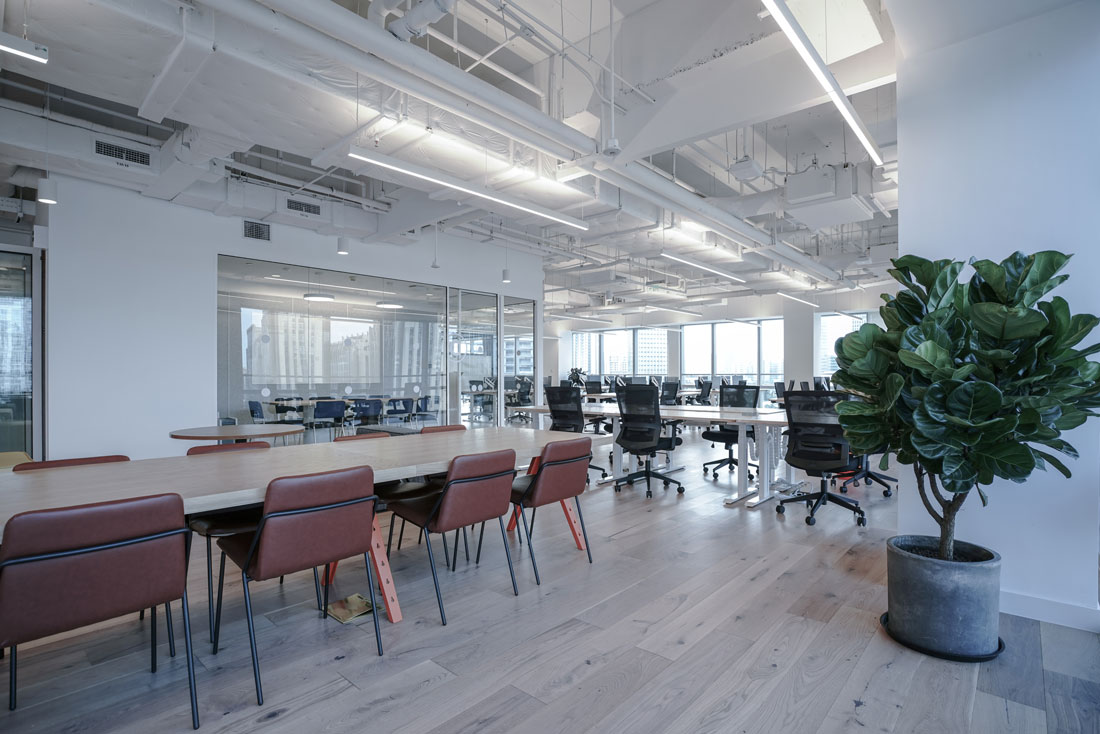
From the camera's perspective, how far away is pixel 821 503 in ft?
15.0

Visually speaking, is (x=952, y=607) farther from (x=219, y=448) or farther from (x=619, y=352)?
(x=619, y=352)

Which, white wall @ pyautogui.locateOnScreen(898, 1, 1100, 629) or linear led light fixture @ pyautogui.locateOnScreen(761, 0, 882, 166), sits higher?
linear led light fixture @ pyautogui.locateOnScreen(761, 0, 882, 166)

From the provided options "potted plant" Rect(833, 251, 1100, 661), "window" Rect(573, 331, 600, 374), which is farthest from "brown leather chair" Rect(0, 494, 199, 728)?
"window" Rect(573, 331, 600, 374)

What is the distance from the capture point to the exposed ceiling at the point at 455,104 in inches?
128

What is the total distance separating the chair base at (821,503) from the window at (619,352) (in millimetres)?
14611

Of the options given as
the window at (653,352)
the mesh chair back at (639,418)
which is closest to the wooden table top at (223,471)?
the mesh chair back at (639,418)

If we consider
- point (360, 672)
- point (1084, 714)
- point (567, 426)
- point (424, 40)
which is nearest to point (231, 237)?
point (424, 40)

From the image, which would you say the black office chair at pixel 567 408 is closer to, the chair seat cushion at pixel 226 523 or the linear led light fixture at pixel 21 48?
the chair seat cushion at pixel 226 523

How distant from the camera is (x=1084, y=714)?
1.93 meters

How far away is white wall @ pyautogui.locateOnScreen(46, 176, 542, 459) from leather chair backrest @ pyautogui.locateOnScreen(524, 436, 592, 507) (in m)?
4.93

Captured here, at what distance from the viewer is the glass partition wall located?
22.1ft

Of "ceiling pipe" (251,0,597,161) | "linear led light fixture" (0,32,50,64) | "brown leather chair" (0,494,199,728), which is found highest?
"ceiling pipe" (251,0,597,161)

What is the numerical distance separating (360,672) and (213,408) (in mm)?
5211

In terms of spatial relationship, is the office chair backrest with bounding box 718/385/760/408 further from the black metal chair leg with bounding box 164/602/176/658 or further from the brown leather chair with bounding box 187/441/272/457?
the black metal chair leg with bounding box 164/602/176/658
